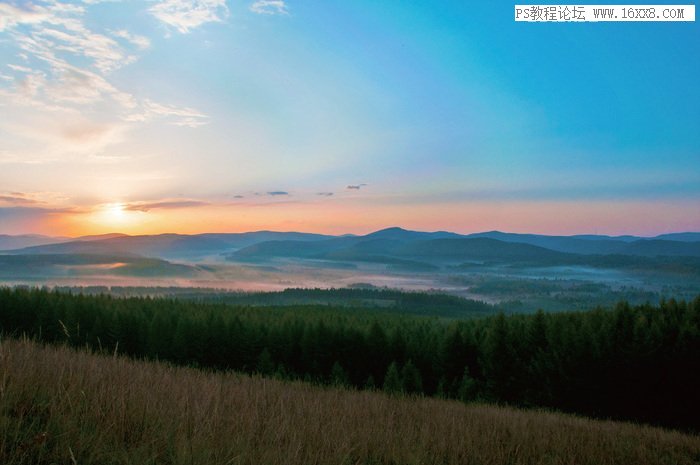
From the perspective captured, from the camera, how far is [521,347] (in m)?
48.2

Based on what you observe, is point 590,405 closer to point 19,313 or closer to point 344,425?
point 344,425

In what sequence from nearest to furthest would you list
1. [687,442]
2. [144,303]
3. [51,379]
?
→ [51,379] → [687,442] → [144,303]

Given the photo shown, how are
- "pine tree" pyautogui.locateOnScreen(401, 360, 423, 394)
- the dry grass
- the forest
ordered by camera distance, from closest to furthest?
1. the dry grass
2. the forest
3. "pine tree" pyautogui.locateOnScreen(401, 360, 423, 394)

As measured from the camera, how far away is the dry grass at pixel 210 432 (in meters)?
5.93

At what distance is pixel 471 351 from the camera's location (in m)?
50.8

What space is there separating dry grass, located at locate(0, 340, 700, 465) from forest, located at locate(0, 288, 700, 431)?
2371 centimetres

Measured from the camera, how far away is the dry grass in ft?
19.5

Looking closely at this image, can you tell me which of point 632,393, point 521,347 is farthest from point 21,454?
point 521,347

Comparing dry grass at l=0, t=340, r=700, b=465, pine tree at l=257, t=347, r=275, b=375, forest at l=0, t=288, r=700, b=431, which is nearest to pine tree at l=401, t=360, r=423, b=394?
forest at l=0, t=288, r=700, b=431

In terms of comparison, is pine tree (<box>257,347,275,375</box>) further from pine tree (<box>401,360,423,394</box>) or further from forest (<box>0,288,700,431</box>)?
pine tree (<box>401,360,423,394</box>)

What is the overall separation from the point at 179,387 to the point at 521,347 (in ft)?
144

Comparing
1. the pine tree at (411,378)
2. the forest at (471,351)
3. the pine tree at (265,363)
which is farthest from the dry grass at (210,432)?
the pine tree at (265,363)

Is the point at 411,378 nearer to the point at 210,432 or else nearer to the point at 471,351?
the point at 471,351

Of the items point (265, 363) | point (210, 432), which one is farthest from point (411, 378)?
point (210, 432)
